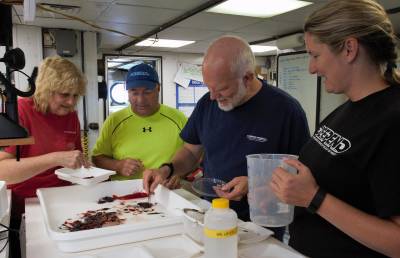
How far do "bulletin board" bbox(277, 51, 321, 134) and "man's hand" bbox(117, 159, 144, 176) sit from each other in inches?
102

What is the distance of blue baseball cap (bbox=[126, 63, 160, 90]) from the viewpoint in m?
2.27

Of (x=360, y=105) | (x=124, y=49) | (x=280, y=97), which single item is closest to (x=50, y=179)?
(x=280, y=97)

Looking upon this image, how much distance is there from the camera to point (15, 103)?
1090 mm

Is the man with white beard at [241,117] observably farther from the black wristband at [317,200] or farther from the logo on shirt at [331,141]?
the black wristband at [317,200]

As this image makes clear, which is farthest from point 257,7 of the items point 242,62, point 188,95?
point 188,95

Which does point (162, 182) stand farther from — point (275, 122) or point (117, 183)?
point (275, 122)

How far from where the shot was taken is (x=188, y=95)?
23.6 feet

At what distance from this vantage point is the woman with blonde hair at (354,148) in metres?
0.88

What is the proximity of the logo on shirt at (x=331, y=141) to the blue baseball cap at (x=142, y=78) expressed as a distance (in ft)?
4.39

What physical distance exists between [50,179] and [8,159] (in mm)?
250

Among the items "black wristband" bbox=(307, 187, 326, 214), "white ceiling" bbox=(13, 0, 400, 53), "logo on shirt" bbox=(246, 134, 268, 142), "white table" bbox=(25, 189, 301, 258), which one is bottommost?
"white table" bbox=(25, 189, 301, 258)

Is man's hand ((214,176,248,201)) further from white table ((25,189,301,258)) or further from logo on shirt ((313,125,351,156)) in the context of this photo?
logo on shirt ((313,125,351,156))

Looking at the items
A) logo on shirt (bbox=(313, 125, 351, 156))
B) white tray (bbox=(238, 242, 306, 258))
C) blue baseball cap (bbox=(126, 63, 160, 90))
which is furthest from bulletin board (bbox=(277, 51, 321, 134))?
white tray (bbox=(238, 242, 306, 258))

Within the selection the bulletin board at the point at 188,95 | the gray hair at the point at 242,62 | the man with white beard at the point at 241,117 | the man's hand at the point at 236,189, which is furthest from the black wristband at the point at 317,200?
the bulletin board at the point at 188,95
